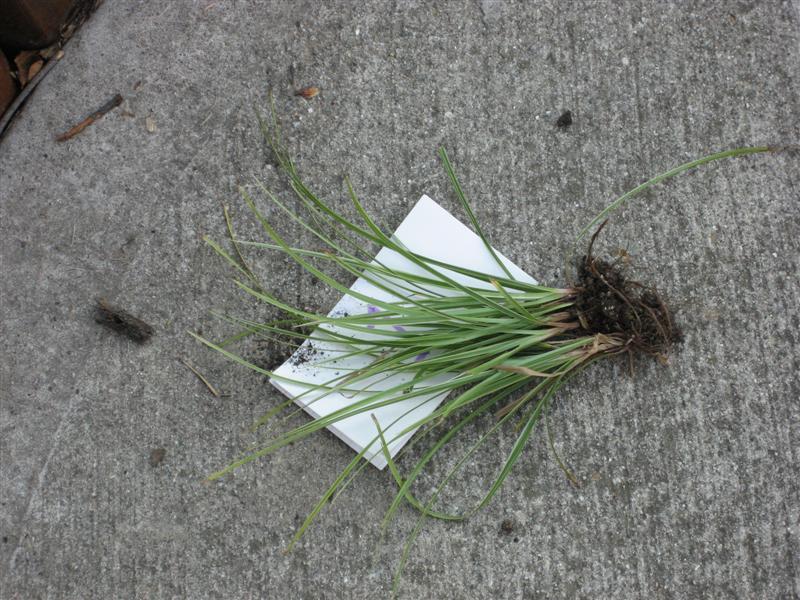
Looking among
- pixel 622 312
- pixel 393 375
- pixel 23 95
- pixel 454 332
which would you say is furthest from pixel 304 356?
pixel 23 95

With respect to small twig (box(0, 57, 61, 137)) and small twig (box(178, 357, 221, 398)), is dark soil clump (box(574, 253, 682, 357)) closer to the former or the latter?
small twig (box(178, 357, 221, 398))

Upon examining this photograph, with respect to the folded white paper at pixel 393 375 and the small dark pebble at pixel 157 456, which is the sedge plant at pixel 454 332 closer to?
the folded white paper at pixel 393 375

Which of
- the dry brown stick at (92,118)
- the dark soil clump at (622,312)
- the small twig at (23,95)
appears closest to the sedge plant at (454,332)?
the dark soil clump at (622,312)

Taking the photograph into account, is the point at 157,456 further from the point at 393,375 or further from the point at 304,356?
the point at 393,375

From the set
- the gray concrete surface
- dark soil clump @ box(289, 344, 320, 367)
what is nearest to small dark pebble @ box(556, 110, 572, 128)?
the gray concrete surface

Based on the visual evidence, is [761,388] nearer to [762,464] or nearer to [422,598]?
[762,464]

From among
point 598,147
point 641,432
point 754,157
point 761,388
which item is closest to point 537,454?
point 641,432
